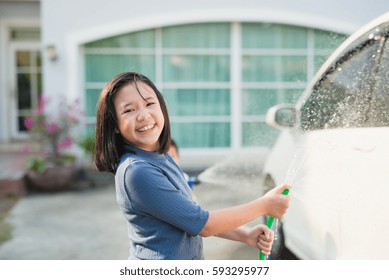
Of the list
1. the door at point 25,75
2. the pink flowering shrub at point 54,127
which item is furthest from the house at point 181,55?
the door at point 25,75

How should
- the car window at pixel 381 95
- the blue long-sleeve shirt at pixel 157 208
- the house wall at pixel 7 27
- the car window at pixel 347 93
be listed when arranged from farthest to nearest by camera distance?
the house wall at pixel 7 27
the car window at pixel 347 93
the car window at pixel 381 95
the blue long-sleeve shirt at pixel 157 208

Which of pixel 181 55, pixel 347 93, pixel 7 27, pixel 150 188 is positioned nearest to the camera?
pixel 150 188

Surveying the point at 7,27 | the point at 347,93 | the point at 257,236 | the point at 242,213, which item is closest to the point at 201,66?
the point at 7,27

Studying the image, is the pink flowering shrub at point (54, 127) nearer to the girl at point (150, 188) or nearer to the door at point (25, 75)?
the door at point (25, 75)

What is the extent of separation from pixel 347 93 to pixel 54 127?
14.1 ft

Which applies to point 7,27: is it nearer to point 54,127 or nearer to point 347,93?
point 54,127

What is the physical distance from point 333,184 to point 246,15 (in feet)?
11.9

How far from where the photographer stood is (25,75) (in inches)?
306

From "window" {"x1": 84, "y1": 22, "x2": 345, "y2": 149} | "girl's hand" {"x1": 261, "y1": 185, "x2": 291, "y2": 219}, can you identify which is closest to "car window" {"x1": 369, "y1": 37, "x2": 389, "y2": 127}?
"girl's hand" {"x1": 261, "y1": 185, "x2": 291, "y2": 219}

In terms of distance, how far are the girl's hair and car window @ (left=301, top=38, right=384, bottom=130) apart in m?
0.66

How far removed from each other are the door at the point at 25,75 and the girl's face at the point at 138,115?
6.62m

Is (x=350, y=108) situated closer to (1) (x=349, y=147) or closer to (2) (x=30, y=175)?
(1) (x=349, y=147)

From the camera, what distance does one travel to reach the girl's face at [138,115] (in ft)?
4.60

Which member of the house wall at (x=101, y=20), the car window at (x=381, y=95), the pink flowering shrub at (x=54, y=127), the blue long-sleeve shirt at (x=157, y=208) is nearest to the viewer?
the blue long-sleeve shirt at (x=157, y=208)
